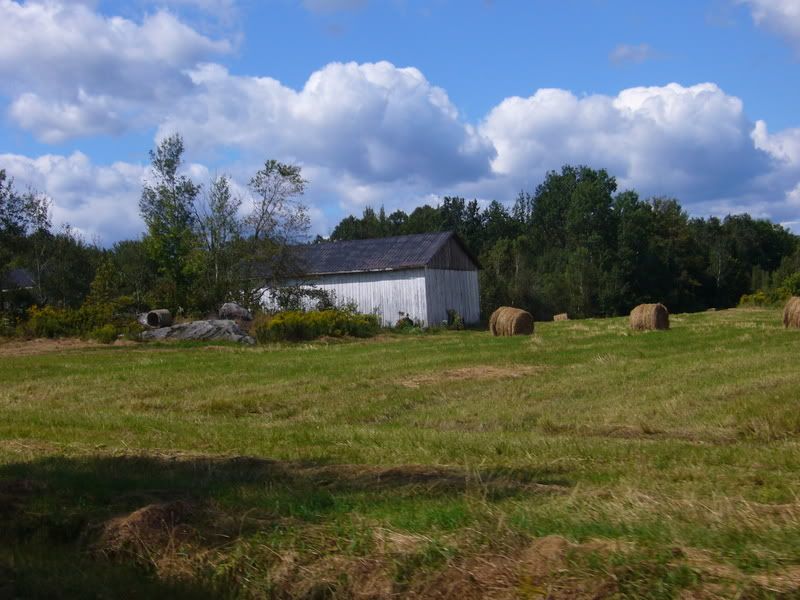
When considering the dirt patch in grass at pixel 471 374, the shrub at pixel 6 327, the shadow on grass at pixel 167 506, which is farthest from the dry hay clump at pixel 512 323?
the shadow on grass at pixel 167 506

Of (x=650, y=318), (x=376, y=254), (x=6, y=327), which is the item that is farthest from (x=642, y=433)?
(x=376, y=254)

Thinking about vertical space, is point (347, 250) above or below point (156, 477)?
above

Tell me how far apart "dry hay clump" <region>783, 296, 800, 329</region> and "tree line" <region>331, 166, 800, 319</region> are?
3778 cm

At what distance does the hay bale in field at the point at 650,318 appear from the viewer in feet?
97.6

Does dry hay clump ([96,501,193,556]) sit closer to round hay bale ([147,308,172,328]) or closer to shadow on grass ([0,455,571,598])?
shadow on grass ([0,455,571,598])

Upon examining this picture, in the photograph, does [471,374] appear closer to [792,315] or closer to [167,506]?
[167,506]

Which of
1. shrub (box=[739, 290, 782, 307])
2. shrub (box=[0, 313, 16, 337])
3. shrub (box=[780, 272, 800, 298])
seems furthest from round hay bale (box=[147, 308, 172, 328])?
shrub (box=[780, 272, 800, 298])

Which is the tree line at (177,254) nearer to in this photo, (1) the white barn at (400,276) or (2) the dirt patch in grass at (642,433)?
(1) the white barn at (400,276)

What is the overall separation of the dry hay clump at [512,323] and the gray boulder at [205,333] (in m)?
8.98

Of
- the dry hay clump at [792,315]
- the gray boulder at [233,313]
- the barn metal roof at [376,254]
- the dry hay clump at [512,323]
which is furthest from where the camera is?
the barn metal roof at [376,254]

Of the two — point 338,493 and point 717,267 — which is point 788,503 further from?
point 717,267

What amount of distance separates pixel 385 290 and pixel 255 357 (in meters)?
24.8

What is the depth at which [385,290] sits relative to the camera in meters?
48.5

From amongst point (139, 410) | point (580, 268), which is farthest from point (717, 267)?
point (139, 410)
